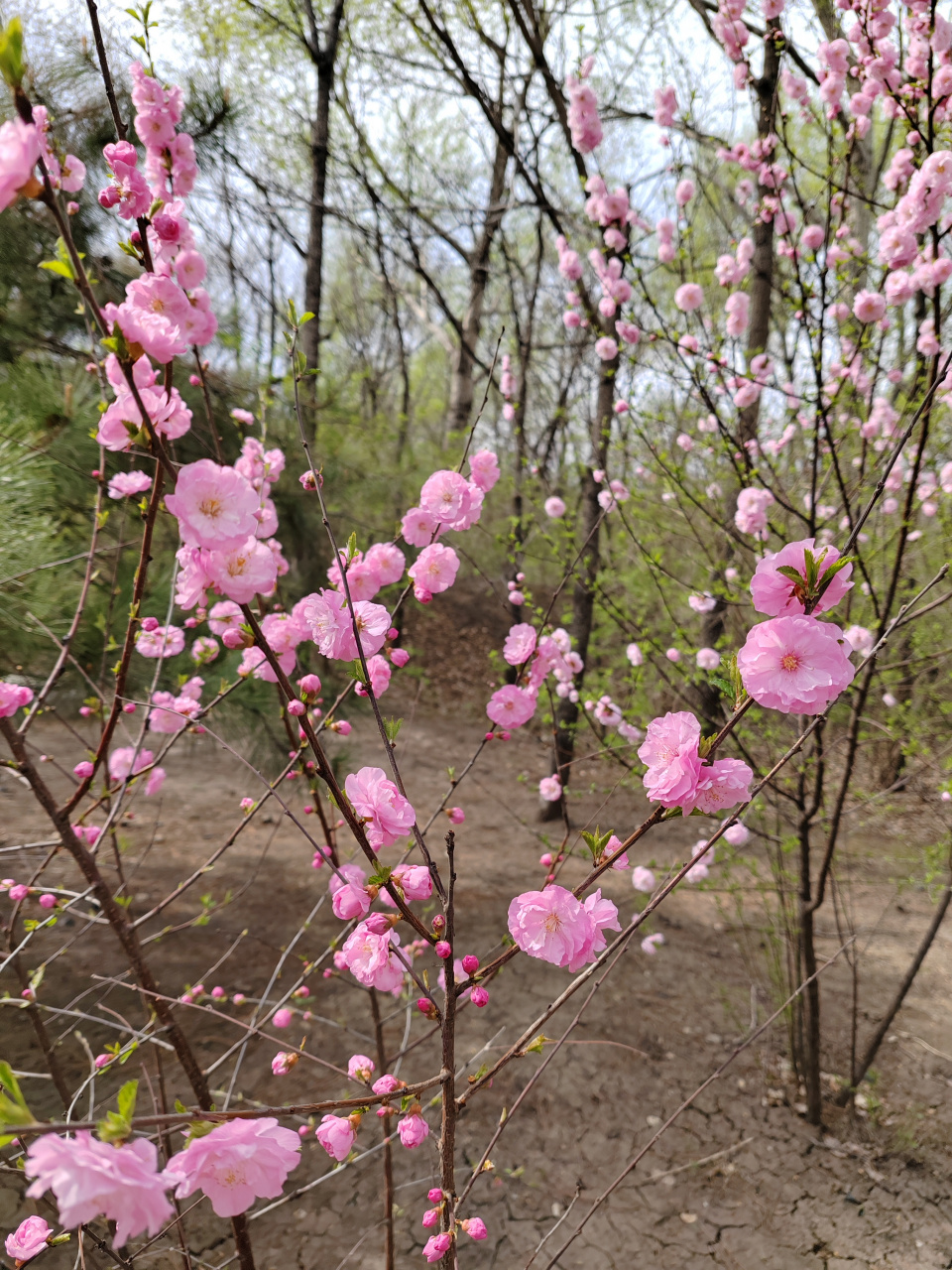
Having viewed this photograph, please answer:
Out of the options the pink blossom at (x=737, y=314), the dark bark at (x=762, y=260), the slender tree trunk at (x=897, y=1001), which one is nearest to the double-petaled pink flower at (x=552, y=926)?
the slender tree trunk at (x=897, y=1001)

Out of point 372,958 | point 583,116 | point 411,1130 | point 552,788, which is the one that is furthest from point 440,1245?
point 583,116

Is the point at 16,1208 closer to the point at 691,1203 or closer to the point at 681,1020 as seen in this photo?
the point at 691,1203

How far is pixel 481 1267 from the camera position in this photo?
6.53 ft

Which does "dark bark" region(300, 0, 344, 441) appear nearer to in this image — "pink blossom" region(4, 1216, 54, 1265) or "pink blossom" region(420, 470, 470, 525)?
"pink blossom" region(420, 470, 470, 525)

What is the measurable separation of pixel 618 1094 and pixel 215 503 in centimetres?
291

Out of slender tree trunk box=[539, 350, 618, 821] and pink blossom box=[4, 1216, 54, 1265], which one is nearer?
pink blossom box=[4, 1216, 54, 1265]

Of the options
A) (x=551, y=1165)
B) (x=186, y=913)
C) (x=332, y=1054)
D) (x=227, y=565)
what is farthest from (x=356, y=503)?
(x=227, y=565)

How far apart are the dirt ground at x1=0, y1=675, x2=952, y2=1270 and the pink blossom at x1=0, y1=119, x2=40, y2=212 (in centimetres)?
89

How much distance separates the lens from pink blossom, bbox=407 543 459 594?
1167 mm

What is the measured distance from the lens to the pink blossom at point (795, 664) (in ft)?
2.39

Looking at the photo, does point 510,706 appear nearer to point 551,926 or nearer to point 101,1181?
A: point 551,926

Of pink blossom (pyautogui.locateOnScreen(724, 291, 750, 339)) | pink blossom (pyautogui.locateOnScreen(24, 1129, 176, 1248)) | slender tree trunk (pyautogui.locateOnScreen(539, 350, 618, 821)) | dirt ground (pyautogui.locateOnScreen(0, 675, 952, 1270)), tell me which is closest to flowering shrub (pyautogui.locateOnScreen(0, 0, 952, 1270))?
pink blossom (pyautogui.locateOnScreen(24, 1129, 176, 1248))

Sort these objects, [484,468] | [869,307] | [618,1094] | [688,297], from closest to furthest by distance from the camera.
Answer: [484,468] < [869,307] < [618,1094] < [688,297]

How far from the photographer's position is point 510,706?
1361 mm
